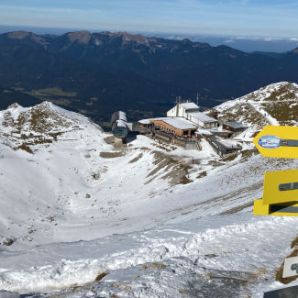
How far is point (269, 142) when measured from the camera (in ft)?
24.3

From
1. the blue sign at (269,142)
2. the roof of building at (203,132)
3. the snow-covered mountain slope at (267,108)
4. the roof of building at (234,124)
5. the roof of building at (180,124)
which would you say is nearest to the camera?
the blue sign at (269,142)

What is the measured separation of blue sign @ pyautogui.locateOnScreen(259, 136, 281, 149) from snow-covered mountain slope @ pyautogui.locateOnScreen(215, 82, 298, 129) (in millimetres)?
92557

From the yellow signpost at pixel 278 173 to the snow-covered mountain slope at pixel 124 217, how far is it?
11.6 meters

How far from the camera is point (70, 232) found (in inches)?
2077

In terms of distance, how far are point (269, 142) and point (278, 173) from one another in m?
0.55

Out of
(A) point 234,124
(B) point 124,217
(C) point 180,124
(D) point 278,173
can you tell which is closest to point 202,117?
(A) point 234,124

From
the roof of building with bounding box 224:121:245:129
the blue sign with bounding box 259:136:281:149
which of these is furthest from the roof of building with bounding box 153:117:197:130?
→ the blue sign with bounding box 259:136:281:149

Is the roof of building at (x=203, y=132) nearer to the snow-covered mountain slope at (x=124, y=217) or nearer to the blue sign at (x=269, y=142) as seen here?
the snow-covered mountain slope at (x=124, y=217)

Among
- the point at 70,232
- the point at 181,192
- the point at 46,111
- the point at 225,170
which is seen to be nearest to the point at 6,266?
the point at 70,232

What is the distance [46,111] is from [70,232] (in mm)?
71866

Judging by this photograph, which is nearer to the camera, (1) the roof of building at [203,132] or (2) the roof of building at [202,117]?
(1) the roof of building at [203,132]

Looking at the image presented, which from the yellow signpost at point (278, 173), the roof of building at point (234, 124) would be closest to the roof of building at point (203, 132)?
the roof of building at point (234, 124)

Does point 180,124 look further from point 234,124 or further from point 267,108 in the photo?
point 267,108

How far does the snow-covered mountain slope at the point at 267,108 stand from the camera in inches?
4050
